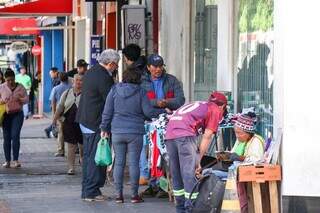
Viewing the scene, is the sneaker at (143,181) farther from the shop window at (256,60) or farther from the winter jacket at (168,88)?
the shop window at (256,60)

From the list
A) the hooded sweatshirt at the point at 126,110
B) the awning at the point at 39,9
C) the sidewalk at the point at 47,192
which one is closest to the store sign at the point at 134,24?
the sidewalk at the point at 47,192

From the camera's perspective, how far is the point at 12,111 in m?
16.5

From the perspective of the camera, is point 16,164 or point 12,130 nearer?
point 12,130

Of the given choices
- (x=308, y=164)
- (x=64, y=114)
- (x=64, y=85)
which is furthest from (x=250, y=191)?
(x=64, y=85)

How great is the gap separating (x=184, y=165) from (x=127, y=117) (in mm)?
1873

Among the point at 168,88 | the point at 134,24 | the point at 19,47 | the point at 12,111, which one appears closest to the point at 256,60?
the point at 168,88

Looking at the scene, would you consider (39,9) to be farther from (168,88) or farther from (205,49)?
(168,88)

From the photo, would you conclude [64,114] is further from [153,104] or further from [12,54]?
[12,54]

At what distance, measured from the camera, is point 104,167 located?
12.3 metres

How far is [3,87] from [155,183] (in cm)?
492

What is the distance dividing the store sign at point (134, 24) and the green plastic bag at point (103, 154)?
6036 mm

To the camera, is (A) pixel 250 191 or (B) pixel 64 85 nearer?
(A) pixel 250 191

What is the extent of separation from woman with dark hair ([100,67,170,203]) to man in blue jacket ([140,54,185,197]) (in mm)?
510

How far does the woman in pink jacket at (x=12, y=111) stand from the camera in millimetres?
16453
